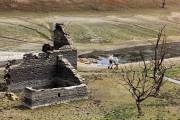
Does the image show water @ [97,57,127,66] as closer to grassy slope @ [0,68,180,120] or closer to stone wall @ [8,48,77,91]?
grassy slope @ [0,68,180,120]

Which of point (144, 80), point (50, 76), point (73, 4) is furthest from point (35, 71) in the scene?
point (73, 4)

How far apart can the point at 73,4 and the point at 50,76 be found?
1583 inches

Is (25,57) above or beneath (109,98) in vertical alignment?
above

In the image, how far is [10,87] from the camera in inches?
1489

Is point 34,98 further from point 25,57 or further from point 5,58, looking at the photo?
point 5,58

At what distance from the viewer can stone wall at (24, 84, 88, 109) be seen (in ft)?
112

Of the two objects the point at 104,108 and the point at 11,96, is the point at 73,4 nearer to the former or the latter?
the point at 11,96

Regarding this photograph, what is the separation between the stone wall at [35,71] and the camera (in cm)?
3797

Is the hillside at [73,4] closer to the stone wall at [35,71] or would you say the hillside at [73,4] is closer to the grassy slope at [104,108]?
the stone wall at [35,71]

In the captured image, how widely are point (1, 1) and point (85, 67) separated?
2866 centimetres

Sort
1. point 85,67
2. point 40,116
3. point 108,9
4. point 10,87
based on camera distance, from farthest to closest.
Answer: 1. point 108,9
2. point 85,67
3. point 10,87
4. point 40,116

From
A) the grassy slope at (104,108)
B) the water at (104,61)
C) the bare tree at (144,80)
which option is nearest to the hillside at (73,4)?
the water at (104,61)

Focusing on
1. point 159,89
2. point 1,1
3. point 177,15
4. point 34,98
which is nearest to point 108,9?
point 177,15

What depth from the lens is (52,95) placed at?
3509 centimetres
